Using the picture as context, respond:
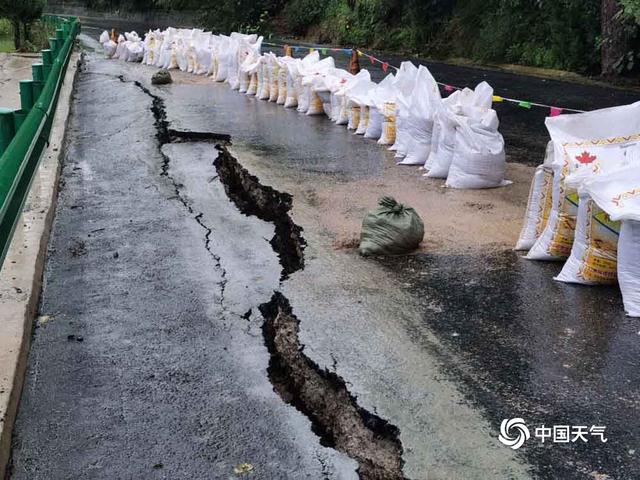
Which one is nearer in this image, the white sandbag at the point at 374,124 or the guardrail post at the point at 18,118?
the guardrail post at the point at 18,118

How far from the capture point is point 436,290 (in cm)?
543

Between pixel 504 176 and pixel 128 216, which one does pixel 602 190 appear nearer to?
pixel 504 176

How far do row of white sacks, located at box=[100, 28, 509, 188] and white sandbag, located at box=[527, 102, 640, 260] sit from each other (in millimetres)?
2184

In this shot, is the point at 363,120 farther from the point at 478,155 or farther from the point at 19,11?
the point at 19,11

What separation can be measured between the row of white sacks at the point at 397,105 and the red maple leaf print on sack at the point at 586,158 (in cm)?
240

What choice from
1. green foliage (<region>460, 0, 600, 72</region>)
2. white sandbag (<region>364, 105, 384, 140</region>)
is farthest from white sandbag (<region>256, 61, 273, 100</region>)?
green foliage (<region>460, 0, 600, 72</region>)

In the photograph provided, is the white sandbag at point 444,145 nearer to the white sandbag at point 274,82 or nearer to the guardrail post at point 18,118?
the guardrail post at point 18,118

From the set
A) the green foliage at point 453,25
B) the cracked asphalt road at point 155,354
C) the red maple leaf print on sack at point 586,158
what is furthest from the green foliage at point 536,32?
the red maple leaf print on sack at point 586,158

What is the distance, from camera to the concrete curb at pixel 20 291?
12.6ft

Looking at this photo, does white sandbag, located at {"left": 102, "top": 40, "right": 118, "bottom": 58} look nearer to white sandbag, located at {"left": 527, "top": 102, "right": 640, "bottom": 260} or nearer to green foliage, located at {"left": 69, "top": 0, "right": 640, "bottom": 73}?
green foliage, located at {"left": 69, "top": 0, "right": 640, "bottom": 73}

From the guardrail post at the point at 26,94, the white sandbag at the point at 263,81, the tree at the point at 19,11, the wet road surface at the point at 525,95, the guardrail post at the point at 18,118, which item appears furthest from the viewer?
the tree at the point at 19,11

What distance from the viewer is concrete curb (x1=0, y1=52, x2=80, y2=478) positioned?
384 cm

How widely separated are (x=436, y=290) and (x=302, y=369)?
4.62 ft

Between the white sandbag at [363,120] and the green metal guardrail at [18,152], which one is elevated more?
the green metal guardrail at [18,152]
